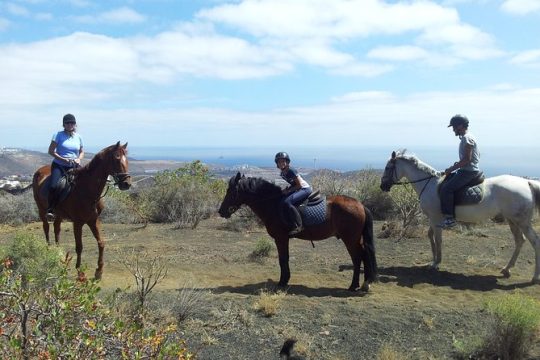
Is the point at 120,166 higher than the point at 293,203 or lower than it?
higher

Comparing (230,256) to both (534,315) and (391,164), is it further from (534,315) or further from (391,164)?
(534,315)

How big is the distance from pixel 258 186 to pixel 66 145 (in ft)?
12.8

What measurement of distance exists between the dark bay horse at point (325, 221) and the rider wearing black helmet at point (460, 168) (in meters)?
2.13

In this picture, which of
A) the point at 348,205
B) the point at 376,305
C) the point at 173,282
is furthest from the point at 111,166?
the point at 376,305

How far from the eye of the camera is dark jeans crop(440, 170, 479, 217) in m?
9.27

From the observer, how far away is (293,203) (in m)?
8.04

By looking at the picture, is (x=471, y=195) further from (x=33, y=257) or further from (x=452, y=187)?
(x=33, y=257)

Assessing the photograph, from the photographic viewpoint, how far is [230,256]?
35.9 ft

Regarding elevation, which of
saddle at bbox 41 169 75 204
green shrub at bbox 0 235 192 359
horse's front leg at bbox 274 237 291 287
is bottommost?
horse's front leg at bbox 274 237 291 287

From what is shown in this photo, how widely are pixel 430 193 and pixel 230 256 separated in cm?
465

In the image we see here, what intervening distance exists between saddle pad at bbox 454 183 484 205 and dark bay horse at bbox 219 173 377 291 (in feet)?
7.55

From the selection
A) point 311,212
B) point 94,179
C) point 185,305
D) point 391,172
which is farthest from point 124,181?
point 391,172

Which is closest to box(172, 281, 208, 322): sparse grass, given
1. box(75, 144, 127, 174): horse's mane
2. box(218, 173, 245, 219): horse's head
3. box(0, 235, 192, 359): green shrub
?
box(218, 173, 245, 219): horse's head

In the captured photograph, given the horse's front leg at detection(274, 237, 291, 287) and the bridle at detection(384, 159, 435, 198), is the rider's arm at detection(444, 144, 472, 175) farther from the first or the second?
the horse's front leg at detection(274, 237, 291, 287)
